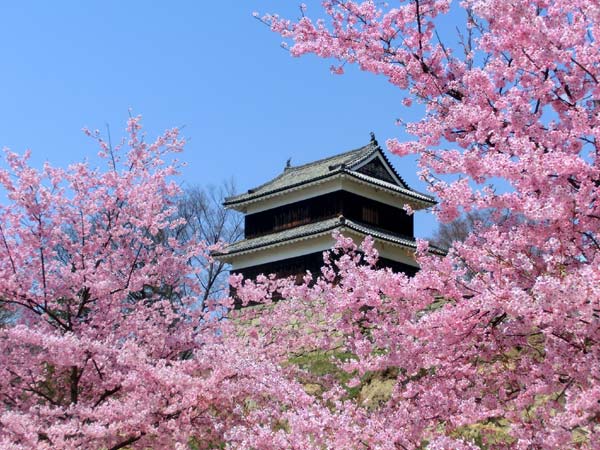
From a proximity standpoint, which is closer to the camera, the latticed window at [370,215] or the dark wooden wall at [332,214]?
the dark wooden wall at [332,214]

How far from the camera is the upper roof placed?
2398 centimetres

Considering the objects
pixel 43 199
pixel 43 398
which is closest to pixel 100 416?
pixel 43 398

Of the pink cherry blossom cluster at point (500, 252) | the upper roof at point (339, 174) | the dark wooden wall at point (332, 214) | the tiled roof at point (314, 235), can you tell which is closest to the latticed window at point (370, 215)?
the dark wooden wall at point (332, 214)

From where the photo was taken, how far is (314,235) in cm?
2275

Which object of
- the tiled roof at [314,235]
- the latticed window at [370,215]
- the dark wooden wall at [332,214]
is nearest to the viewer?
the tiled roof at [314,235]

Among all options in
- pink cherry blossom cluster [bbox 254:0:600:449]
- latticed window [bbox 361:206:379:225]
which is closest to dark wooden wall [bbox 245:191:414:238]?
latticed window [bbox 361:206:379:225]

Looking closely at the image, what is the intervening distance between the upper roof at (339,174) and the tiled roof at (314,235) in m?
1.69

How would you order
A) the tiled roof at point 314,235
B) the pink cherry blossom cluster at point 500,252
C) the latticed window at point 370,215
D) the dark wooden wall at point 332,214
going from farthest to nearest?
the latticed window at point 370,215
the dark wooden wall at point 332,214
the tiled roof at point 314,235
the pink cherry blossom cluster at point 500,252

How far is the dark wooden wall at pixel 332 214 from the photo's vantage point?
23859 mm

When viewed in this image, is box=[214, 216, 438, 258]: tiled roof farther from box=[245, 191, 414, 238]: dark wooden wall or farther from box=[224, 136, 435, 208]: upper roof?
box=[224, 136, 435, 208]: upper roof

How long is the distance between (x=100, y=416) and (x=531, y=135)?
4616mm

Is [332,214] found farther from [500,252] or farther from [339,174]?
[500,252]

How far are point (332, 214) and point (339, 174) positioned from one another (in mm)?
1538

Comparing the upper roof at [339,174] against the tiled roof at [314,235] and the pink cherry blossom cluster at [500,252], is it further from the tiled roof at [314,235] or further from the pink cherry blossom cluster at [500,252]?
the pink cherry blossom cluster at [500,252]
